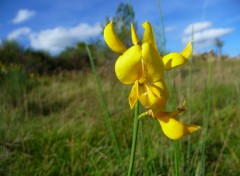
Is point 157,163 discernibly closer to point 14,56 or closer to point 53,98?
point 53,98

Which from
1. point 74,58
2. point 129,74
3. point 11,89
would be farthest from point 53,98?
point 74,58

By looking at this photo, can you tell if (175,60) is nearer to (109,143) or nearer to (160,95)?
(160,95)

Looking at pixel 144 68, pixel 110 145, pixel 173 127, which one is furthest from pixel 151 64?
pixel 110 145

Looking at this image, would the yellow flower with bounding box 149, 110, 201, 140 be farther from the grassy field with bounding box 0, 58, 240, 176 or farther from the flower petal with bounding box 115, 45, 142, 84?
the grassy field with bounding box 0, 58, 240, 176

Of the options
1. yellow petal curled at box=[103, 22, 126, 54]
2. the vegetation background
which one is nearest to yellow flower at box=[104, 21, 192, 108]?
yellow petal curled at box=[103, 22, 126, 54]

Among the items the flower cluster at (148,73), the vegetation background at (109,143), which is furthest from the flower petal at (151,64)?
the vegetation background at (109,143)

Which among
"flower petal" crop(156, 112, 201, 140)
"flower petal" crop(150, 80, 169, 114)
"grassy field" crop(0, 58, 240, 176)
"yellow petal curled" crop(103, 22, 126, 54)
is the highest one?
"yellow petal curled" crop(103, 22, 126, 54)

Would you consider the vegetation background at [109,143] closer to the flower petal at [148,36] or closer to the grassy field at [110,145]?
the grassy field at [110,145]
